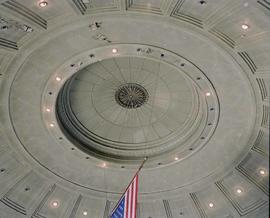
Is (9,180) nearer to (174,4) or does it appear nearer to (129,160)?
(129,160)

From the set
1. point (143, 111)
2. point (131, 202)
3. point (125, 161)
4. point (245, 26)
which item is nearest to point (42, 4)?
point (245, 26)

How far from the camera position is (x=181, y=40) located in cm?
1482

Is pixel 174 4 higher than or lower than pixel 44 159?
lower

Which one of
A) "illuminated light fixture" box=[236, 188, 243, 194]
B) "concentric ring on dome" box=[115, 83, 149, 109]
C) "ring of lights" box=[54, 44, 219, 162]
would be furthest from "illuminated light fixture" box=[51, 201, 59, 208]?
"illuminated light fixture" box=[236, 188, 243, 194]

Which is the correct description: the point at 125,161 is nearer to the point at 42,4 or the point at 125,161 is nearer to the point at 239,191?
the point at 239,191

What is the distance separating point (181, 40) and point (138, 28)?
1.59 m

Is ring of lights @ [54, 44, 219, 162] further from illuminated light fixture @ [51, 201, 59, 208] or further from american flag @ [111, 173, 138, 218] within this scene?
american flag @ [111, 173, 138, 218]

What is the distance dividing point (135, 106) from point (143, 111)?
462 millimetres

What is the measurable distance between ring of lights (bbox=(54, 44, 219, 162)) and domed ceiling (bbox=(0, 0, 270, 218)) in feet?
0.16

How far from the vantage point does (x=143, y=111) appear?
18.8 metres

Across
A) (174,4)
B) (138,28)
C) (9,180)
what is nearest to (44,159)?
(9,180)

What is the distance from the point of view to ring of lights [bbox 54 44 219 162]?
55.1ft

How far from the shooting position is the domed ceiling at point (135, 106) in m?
13.8

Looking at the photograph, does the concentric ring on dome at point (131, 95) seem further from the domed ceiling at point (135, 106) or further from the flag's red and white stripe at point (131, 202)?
the flag's red and white stripe at point (131, 202)
